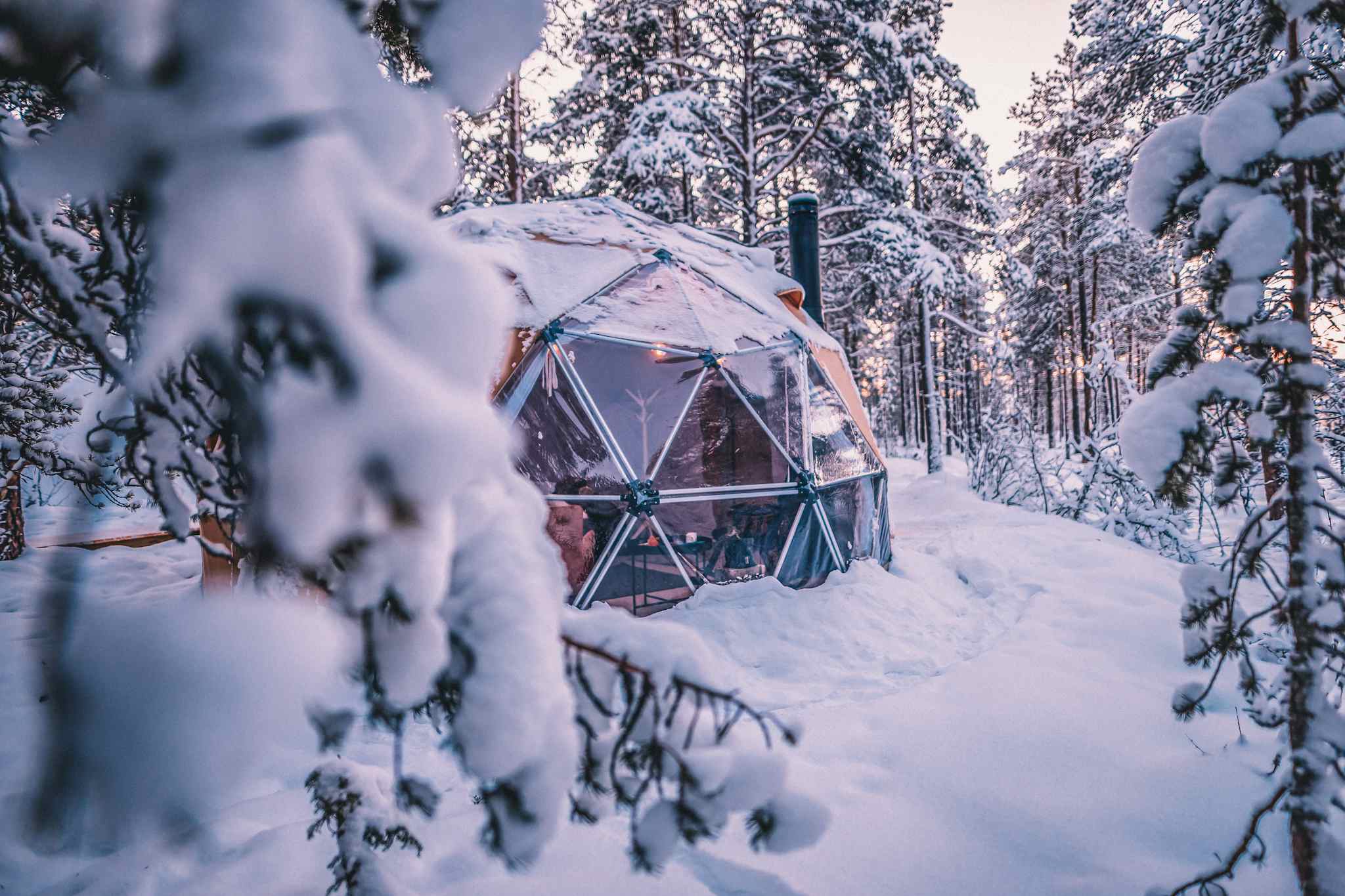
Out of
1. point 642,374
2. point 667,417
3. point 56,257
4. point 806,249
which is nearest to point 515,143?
point 806,249

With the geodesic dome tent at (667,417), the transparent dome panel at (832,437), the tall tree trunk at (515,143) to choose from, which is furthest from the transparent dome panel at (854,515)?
the tall tree trunk at (515,143)

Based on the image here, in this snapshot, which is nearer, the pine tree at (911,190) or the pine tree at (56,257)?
the pine tree at (56,257)

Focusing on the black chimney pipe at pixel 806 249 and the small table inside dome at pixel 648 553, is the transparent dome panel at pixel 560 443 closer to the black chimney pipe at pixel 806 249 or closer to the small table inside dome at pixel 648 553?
the small table inside dome at pixel 648 553

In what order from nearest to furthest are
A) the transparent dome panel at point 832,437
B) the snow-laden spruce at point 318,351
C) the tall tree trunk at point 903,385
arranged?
1. the snow-laden spruce at point 318,351
2. the transparent dome panel at point 832,437
3. the tall tree trunk at point 903,385

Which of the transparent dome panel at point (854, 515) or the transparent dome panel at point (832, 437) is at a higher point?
the transparent dome panel at point (832, 437)

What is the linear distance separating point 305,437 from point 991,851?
2.59 meters

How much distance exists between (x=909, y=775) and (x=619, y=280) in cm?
425

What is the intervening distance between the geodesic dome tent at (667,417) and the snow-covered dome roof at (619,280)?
18 millimetres

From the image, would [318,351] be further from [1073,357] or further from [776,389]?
[1073,357]

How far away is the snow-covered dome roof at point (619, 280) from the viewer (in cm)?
478

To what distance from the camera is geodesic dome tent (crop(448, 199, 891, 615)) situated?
4.49 m

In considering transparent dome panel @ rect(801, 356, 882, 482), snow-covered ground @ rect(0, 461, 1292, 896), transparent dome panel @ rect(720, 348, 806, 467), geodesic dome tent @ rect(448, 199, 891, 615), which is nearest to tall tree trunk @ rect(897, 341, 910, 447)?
transparent dome panel @ rect(801, 356, 882, 482)

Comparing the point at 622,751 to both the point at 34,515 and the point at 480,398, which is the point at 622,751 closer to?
the point at 480,398

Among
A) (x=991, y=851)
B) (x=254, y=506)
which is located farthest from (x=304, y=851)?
(x=991, y=851)
